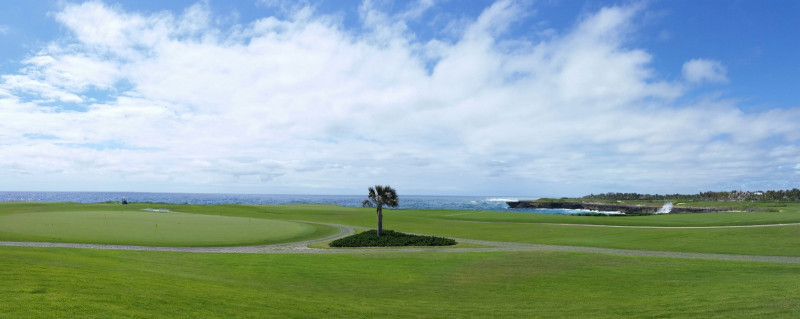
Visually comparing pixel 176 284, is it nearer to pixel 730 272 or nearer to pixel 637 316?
pixel 637 316

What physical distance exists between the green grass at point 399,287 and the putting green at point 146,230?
11537 mm

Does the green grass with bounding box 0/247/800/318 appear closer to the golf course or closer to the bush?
the golf course

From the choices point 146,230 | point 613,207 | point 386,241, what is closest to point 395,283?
point 386,241

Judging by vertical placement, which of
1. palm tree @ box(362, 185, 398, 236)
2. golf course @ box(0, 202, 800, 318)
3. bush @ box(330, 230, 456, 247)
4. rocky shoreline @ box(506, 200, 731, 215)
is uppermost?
palm tree @ box(362, 185, 398, 236)

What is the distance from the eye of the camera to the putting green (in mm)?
31406

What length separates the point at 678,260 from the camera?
2108 cm

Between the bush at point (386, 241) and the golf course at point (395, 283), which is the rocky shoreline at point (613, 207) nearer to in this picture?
the bush at point (386, 241)

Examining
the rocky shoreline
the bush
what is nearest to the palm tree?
the bush

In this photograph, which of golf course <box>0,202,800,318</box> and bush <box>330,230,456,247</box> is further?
bush <box>330,230,456,247</box>

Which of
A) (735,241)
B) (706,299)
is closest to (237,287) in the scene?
(706,299)

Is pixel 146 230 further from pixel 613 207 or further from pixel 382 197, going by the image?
pixel 613 207

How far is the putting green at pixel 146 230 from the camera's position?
3141 centimetres

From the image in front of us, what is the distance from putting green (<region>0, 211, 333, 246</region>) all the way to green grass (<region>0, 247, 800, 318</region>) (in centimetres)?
1154

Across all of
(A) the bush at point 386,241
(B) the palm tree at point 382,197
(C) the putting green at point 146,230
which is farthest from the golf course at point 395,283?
(B) the palm tree at point 382,197
